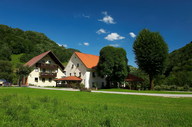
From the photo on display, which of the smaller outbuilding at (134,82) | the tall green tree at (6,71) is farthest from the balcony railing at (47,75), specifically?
the smaller outbuilding at (134,82)

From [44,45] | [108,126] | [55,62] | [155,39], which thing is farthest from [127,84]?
[44,45]

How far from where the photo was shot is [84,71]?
1693 inches

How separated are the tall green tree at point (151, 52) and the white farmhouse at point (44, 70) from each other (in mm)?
25898

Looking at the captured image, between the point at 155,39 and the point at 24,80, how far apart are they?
37.8 m

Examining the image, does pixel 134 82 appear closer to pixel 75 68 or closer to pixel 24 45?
pixel 75 68

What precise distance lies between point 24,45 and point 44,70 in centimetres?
4227

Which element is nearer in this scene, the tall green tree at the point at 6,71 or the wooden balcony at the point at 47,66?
the tall green tree at the point at 6,71

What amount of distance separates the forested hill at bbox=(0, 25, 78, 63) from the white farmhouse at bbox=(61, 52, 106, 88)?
3083 centimetres

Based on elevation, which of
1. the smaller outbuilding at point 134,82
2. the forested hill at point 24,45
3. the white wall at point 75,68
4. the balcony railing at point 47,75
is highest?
the forested hill at point 24,45

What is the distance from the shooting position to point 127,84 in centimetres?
4372

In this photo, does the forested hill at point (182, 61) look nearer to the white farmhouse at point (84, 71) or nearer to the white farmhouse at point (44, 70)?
the white farmhouse at point (84, 71)

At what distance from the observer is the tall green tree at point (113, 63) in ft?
128

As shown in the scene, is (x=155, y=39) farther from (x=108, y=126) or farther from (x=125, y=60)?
(x=108, y=126)

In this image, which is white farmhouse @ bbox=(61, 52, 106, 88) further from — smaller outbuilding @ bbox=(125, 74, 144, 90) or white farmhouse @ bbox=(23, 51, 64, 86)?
smaller outbuilding @ bbox=(125, 74, 144, 90)
